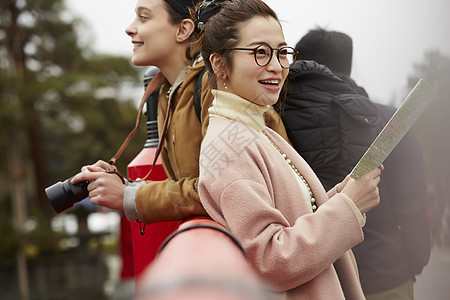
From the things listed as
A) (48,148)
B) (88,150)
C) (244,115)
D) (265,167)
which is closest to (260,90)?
(244,115)

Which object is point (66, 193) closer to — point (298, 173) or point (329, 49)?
point (298, 173)

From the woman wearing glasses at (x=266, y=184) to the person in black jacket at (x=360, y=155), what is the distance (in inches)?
7.1

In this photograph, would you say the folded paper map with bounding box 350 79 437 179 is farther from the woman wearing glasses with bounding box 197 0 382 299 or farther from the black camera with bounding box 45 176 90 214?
the black camera with bounding box 45 176 90 214

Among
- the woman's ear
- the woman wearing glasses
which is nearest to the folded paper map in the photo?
the woman wearing glasses

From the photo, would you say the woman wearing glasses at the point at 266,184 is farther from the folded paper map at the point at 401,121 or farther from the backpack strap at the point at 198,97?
the backpack strap at the point at 198,97

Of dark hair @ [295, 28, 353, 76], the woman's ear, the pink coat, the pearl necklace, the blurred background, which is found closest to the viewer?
the pink coat

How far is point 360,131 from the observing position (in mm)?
1451

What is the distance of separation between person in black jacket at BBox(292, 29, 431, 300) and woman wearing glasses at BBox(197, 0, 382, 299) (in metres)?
0.18

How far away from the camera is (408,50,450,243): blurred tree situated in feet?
4.32

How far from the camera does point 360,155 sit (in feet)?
4.73

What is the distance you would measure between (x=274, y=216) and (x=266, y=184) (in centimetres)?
8

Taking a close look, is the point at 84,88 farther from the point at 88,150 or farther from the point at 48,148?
the point at 48,148

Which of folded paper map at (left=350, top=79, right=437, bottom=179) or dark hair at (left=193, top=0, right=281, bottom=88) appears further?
dark hair at (left=193, top=0, right=281, bottom=88)

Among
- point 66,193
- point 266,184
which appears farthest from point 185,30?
point 266,184
